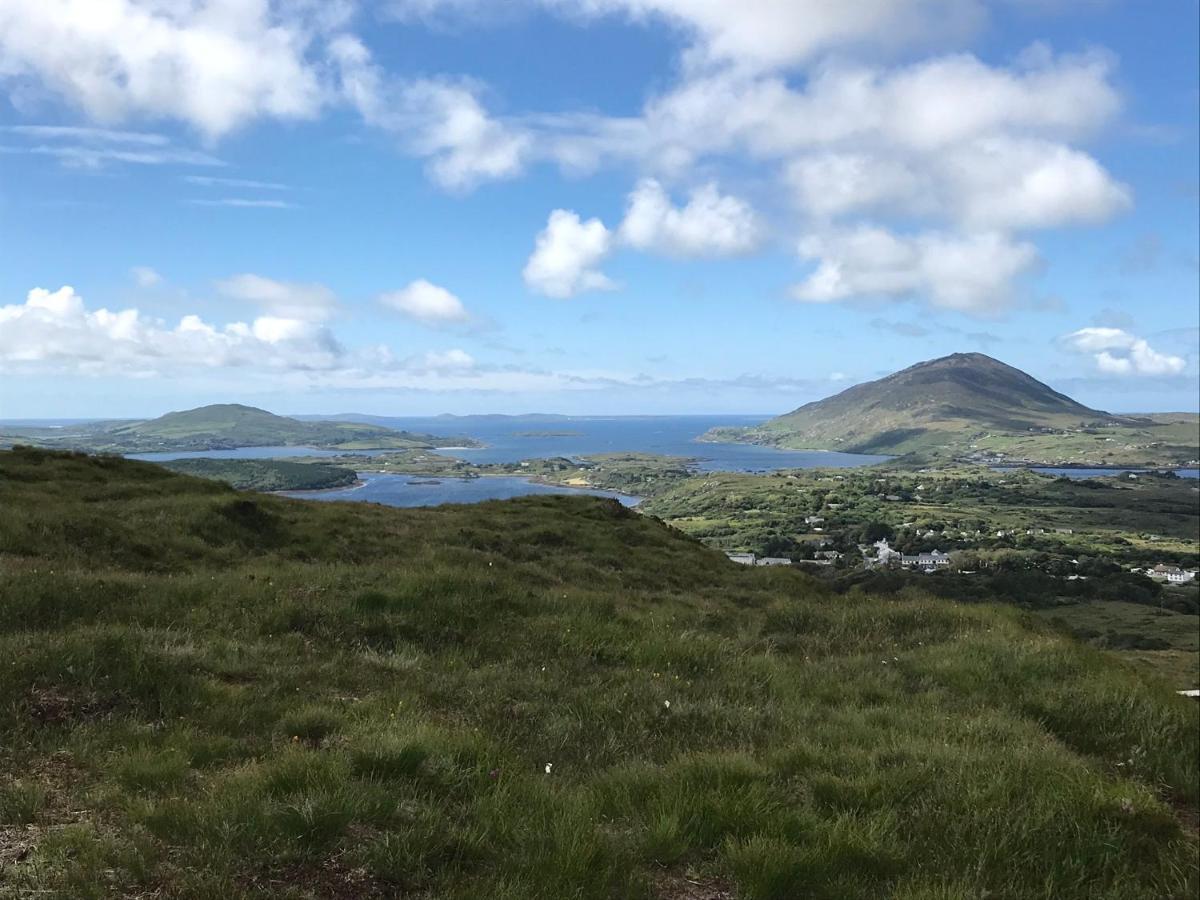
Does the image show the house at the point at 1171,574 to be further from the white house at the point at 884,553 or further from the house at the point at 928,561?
the white house at the point at 884,553

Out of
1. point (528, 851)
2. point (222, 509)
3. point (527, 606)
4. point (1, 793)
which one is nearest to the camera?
point (528, 851)

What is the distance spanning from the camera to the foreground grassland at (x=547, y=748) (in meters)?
4.80

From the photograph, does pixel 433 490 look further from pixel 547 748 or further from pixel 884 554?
pixel 547 748

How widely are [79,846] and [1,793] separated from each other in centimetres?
132

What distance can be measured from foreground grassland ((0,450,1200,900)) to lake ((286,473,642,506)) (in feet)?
347

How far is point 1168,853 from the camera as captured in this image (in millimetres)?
5754

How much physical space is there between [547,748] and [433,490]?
154 m

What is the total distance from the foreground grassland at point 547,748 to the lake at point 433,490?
347 ft

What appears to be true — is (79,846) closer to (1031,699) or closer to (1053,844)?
(1053,844)

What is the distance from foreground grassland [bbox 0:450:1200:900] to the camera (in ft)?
15.7

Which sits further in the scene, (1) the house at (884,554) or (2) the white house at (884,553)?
(2) the white house at (884,553)

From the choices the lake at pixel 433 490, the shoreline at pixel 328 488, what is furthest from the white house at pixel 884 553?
the shoreline at pixel 328 488

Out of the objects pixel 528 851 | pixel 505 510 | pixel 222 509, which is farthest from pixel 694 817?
pixel 505 510

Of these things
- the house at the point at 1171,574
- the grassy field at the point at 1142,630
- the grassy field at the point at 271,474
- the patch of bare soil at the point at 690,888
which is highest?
the patch of bare soil at the point at 690,888
